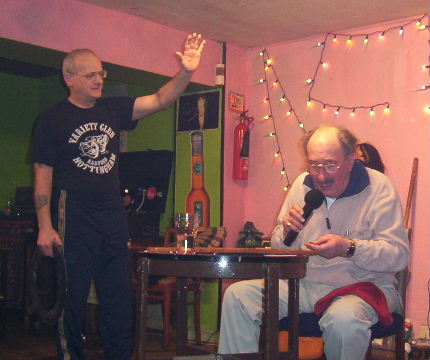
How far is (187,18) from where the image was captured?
15.8 feet

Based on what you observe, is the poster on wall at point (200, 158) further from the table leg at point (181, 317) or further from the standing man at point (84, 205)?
the table leg at point (181, 317)

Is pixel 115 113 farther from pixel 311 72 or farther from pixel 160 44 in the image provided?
pixel 311 72

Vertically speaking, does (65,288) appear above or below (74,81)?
below

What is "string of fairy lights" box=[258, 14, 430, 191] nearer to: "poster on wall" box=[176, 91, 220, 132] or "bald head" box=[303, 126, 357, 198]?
"poster on wall" box=[176, 91, 220, 132]

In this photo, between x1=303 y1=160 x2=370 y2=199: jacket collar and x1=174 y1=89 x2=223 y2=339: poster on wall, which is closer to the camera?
x1=303 y1=160 x2=370 y2=199: jacket collar

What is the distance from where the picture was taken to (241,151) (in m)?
5.41

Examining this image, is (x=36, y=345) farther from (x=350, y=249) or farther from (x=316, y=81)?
(x=350, y=249)

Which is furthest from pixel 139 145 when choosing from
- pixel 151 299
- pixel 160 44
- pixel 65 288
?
pixel 65 288

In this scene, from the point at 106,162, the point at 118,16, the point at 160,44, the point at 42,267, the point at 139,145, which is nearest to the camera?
the point at 106,162

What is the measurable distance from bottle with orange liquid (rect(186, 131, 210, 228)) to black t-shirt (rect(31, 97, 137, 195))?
2.35 m

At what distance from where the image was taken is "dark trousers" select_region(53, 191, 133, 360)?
9.61 feet

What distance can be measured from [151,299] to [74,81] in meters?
2.32

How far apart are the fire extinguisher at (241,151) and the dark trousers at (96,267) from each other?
2409mm

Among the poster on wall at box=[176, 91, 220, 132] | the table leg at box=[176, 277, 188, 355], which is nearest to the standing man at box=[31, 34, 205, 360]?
the table leg at box=[176, 277, 188, 355]
